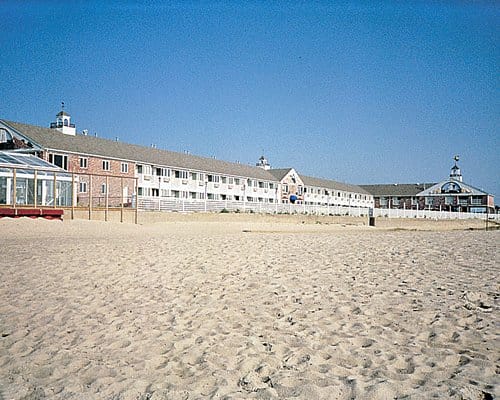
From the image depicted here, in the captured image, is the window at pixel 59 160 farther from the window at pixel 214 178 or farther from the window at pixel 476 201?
the window at pixel 476 201

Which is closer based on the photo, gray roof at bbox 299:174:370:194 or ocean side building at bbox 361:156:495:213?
gray roof at bbox 299:174:370:194

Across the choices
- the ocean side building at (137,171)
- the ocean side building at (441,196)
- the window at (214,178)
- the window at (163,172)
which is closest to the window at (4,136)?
the ocean side building at (137,171)

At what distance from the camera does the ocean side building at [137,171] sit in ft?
113

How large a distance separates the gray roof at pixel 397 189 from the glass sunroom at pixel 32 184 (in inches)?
2836

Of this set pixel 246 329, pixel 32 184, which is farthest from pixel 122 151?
pixel 246 329

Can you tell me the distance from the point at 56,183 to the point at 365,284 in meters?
20.1

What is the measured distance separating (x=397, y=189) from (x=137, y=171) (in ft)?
196

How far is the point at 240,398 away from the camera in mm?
3830

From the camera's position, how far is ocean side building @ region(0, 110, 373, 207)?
3450 cm

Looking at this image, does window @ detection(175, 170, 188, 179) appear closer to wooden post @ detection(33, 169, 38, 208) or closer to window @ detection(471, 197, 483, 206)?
wooden post @ detection(33, 169, 38, 208)

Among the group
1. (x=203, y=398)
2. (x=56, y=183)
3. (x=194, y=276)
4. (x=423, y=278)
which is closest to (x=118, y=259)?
(x=194, y=276)

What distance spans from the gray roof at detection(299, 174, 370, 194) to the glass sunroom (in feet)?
160

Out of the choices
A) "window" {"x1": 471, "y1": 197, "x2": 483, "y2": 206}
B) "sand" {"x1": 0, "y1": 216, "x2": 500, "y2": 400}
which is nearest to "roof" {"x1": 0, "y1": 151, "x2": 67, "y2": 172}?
"sand" {"x1": 0, "y1": 216, "x2": 500, "y2": 400}

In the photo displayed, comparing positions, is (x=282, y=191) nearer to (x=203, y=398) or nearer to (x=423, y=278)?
(x=423, y=278)
